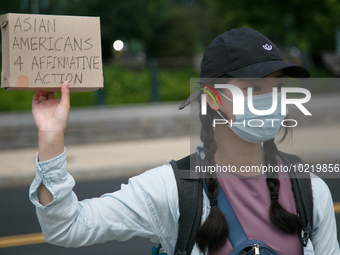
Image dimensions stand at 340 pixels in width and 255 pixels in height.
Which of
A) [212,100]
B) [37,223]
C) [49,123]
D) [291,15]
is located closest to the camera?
[49,123]

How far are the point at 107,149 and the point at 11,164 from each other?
7.72 ft

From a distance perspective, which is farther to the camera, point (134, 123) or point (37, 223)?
point (134, 123)

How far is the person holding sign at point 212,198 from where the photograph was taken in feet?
5.20

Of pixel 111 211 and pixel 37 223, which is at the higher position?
pixel 111 211

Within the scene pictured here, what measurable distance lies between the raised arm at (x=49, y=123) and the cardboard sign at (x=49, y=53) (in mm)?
53

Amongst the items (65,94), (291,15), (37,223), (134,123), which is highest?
(291,15)

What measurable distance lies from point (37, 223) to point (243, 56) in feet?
16.1

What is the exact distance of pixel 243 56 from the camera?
1.77 metres

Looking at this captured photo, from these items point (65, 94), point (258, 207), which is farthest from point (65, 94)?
point (258, 207)

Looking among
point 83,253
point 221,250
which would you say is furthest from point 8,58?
point 83,253

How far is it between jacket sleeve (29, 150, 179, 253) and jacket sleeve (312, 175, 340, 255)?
0.60 metres

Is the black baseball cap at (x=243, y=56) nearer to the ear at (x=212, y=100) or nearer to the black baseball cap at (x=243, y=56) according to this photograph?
the black baseball cap at (x=243, y=56)

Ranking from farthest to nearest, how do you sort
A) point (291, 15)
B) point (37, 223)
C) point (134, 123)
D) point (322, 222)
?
1. point (291, 15)
2. point (134, 123)
3. point (37, 223)
4. point (322, 222)

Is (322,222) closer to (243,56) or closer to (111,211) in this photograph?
(243,56)
